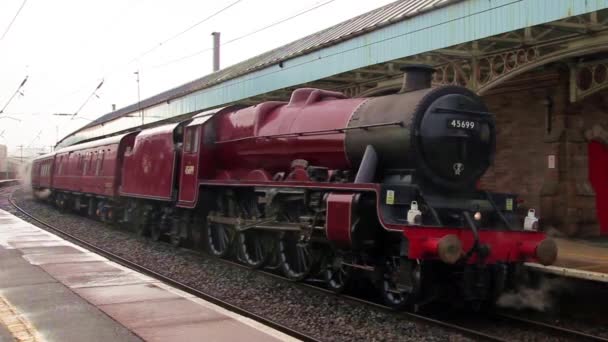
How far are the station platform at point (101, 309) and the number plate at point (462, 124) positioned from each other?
3.50 metres

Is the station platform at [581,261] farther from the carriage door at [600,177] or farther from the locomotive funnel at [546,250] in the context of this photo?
the carriage door at [600,177]

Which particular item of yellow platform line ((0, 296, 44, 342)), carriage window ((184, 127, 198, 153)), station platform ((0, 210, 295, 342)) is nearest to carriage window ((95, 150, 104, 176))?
carriage window ((184, 127, 198, 153))

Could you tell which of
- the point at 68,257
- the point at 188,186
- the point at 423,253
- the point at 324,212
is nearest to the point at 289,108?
the point at 324,212

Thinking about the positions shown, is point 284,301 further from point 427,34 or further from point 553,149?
point 553,149

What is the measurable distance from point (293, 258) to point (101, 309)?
3881 mm

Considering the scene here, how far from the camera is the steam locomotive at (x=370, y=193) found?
7234mm

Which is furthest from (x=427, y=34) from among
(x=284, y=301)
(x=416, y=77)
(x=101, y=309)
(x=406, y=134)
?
(x=101, y=309)

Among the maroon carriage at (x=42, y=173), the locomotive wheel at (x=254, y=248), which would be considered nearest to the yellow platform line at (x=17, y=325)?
the locomotive wheel at (x=254, y=248)

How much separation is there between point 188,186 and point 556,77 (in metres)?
8.36

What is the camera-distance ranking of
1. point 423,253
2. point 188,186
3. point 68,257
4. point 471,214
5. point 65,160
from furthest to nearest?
point 65,160 < point 188,186 < point 68,257 < point 471,214 < point 423,253

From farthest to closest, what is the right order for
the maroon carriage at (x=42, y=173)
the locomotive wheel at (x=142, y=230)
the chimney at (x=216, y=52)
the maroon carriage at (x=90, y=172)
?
the chimney at (x=216, y=52) < the maroon carriage at (x=42, y=173) < the maroon carriage at (x=90, y=172) < the locomotive wheel at (x=142, y=230)

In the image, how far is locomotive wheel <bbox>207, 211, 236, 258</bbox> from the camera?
39.7 ft

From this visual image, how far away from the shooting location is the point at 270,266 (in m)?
10.8

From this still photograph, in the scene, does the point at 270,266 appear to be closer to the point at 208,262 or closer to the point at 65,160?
the point at 208,262
